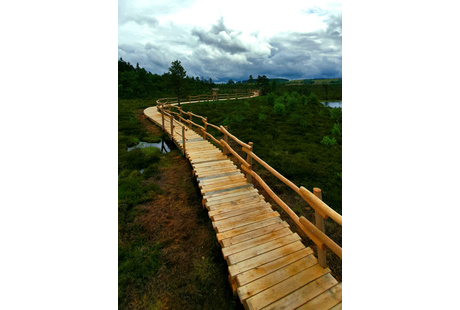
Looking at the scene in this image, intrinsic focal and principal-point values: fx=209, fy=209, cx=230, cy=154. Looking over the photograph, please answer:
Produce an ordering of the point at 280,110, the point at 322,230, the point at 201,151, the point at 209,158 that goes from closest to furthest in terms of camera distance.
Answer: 1. the point at 322,230
2. the point at 209,158
3. the point at 201,151
4. the point at 280,110

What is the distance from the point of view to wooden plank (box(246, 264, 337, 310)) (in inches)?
97.7

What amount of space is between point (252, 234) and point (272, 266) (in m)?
0.71

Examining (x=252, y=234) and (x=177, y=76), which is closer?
(x=252, y=234)

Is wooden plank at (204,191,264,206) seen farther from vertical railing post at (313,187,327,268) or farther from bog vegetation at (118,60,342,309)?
vertical railing post at (313,187,327,268)

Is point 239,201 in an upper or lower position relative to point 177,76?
lower

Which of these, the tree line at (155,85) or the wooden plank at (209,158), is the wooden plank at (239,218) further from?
the tree line at (155,85)

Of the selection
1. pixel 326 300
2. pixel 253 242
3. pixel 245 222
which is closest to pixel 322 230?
pixel 326 300

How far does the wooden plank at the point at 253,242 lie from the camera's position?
3240 millimetres

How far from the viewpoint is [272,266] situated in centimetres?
297

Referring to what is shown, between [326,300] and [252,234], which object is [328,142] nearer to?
[252,234]

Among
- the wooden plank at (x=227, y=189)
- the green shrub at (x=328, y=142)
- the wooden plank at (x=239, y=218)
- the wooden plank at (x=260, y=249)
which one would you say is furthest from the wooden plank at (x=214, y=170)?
the green shrub at (x=328, y=142)
